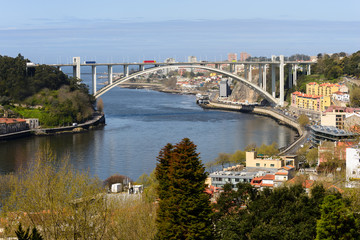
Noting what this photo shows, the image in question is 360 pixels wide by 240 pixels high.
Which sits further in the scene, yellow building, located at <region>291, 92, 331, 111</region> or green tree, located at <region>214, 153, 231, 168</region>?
yellow building, located at <region>291, 92, 331, 111</region>

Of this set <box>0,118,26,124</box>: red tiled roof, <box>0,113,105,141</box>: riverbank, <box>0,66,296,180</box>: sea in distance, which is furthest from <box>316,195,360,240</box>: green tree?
<box>0,118,26,124</box>: red tiled roof

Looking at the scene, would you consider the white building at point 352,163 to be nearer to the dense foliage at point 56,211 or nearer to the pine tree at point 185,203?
the pine tree at point 185,203

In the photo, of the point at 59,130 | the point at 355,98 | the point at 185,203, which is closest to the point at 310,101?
the point at 355,98

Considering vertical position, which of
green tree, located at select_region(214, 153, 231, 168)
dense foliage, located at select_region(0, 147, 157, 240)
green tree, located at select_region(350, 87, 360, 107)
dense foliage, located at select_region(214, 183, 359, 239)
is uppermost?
green tree, located at select_region(350, 87, 360, 107)

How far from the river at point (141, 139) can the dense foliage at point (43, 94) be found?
3.16 feet

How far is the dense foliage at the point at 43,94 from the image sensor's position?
17969 millimetres

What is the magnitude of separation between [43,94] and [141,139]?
18.5 feet

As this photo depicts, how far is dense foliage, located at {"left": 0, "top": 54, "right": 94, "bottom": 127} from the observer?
18.0m

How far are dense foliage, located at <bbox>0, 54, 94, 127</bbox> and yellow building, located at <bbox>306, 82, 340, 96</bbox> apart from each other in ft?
22.4

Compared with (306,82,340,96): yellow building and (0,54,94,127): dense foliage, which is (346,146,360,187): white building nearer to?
(0,54,94,127): dense foliage

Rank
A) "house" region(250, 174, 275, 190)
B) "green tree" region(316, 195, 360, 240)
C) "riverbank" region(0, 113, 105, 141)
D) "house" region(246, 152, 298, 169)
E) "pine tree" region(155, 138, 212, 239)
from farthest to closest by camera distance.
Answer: "riverbank" region(0, 113, 105, 141) < "house" region(246, 152, 298, 169) < "house" region(250, 174, 275, 190) < "pine tree" region(155, 138, 212, 239) < "green tree" region(316, 195, 360, 240)

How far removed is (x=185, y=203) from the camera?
4945 mm

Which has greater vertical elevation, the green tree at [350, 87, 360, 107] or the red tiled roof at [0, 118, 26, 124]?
the green tree at [350, 87, 360, 107]

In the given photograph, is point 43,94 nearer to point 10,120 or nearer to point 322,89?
point 10,120
